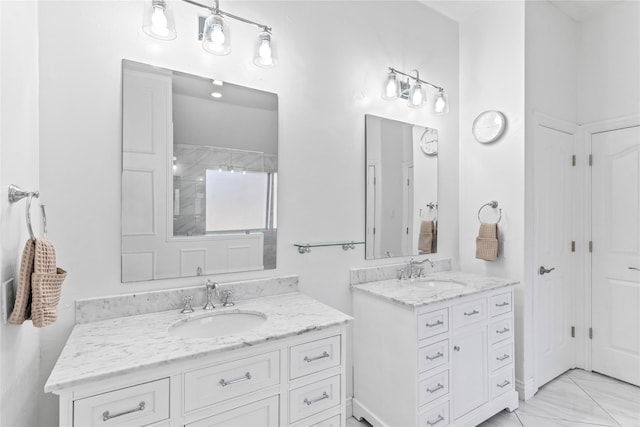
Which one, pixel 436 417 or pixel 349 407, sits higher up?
pixel 436 417

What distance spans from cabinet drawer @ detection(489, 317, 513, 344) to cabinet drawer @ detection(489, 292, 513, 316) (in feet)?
0.21

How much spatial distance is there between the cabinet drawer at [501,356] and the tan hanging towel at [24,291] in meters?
2.38

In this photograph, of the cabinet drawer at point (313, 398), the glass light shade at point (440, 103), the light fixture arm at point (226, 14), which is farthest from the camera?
the glass light shade at point (440, 103)

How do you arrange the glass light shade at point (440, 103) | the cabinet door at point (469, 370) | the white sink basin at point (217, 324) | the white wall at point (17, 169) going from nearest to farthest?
the white wall at point (17, 169), the white sink basin at point (217, 324), the cabinet door at point (469, 370), the glass light shade at point (440, 103)

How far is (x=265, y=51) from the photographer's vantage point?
170 cm

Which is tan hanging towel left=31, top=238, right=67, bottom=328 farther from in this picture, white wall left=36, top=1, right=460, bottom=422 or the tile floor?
the tile floor

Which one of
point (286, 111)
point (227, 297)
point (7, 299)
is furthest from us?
point (286, 111)

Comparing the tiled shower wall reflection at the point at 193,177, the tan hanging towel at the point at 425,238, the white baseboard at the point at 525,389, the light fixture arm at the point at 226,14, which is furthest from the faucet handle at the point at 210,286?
the white baseboard at the point at 525,389

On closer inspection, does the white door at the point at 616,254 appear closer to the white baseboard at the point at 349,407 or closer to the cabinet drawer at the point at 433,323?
the cabinet drawer at the point at 433,323

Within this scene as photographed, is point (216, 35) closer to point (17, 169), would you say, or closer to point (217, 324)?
point (17, 169)

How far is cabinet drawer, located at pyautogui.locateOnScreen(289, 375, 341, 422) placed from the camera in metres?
1.33

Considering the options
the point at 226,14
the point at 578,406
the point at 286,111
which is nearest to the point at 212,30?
the point at 226,14

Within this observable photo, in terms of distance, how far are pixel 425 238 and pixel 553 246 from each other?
42.4 inches

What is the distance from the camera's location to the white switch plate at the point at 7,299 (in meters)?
0.96
